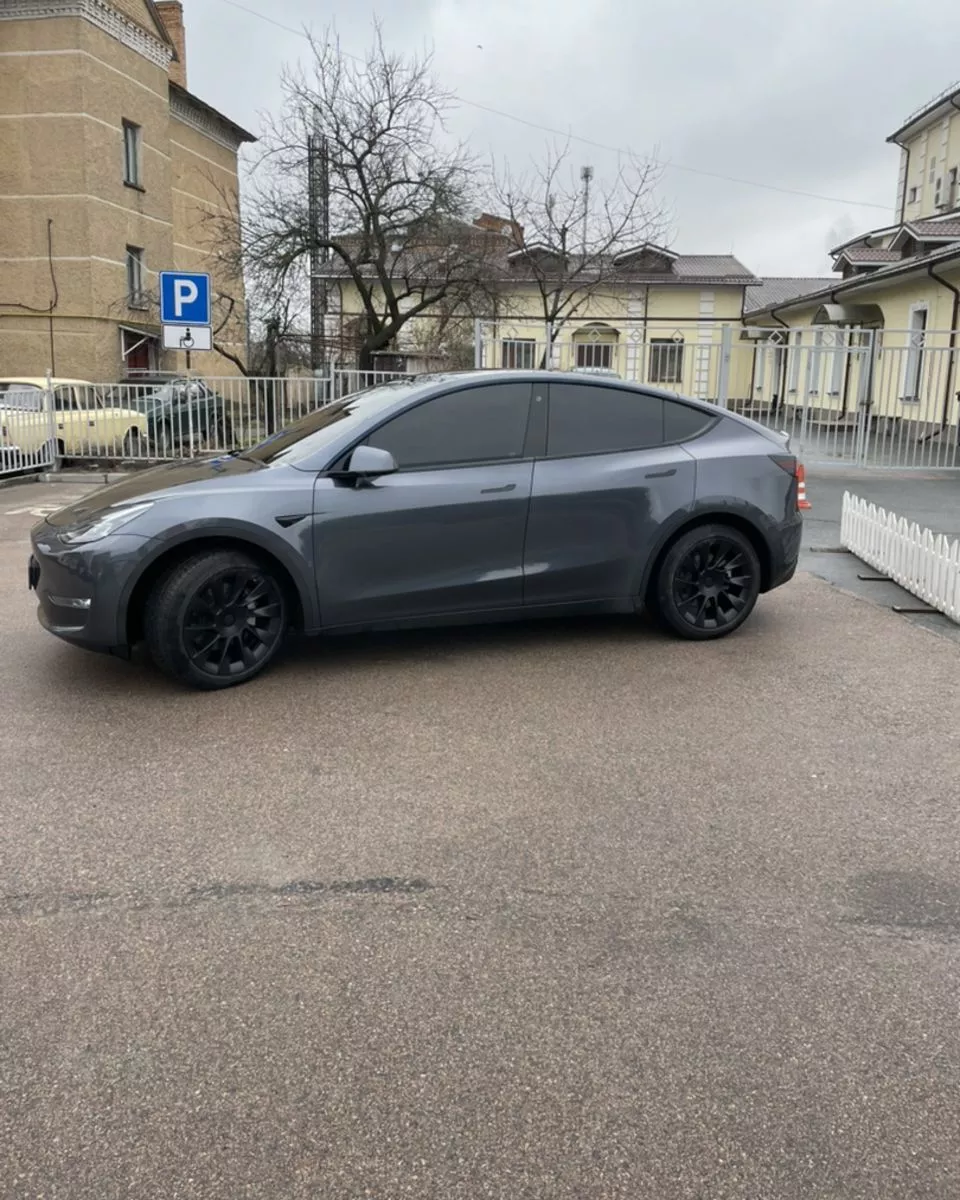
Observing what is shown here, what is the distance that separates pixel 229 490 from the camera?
17.0 ft

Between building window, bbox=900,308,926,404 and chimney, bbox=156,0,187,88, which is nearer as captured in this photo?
building window, bbox=900,308,926,404

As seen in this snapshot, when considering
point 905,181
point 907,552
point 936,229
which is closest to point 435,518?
point 907,552

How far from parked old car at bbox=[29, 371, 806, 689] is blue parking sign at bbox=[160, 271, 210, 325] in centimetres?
711

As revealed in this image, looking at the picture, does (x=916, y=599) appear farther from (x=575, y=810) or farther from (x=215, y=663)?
(x=215, y=663)

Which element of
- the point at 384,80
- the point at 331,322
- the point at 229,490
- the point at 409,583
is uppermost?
the point at 384,80

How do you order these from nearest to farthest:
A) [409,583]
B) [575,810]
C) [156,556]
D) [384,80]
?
[575,810]
[156,556]
[409,583]
[384,80]

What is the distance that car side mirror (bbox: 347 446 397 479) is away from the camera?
17.1ft

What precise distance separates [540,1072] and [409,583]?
3.27 metres

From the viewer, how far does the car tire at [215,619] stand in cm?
501

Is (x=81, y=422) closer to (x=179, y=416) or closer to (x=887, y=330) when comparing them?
(x=179, y=416)

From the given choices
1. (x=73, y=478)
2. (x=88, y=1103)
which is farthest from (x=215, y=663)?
(x=73, y=478)

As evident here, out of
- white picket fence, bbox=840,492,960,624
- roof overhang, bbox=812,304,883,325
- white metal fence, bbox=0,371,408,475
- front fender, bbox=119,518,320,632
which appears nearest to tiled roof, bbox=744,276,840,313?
roof overhang, bbox=812,304,883,325

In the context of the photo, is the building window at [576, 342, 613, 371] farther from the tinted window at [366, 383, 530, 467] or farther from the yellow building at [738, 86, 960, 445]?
the tinted window at [366, 383, 530, 467]

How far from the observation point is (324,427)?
5820mm
